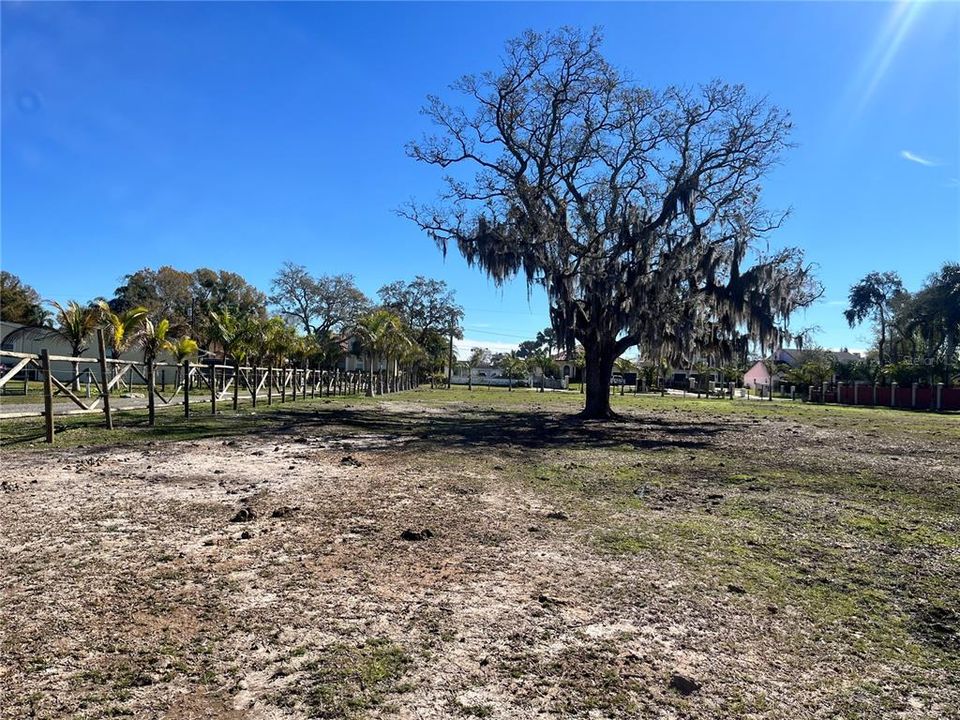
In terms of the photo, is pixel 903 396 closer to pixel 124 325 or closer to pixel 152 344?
pixel 152 344

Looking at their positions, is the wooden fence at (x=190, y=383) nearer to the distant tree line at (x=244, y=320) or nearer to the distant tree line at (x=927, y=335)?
the distant tree line at (x=244, y=320)

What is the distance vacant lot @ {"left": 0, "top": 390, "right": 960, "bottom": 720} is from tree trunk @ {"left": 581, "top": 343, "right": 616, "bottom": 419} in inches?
557

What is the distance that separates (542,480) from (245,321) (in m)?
25.6

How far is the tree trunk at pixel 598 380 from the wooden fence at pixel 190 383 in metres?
12.9

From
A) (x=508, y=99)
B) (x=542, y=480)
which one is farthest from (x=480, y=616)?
(x=508, y=99)

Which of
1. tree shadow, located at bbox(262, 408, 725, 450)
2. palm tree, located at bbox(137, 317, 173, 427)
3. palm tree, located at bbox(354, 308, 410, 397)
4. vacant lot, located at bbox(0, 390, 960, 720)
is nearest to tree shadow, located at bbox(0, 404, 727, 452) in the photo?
tree shadow, located at bbox(262, 408, 725, 450)

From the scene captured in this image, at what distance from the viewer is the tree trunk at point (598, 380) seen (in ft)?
75.6

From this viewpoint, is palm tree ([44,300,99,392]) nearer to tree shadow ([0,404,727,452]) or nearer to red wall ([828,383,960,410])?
tree shadow ([0,404,727,452])

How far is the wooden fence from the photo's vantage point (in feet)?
39.6

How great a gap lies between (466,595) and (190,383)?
26805 mm

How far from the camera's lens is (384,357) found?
46.1 metres

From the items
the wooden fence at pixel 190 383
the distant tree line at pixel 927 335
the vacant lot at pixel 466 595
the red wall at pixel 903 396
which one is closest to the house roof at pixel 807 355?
the distant tree line at pixel 927 335

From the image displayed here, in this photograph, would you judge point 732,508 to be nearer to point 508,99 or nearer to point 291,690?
point 291,690

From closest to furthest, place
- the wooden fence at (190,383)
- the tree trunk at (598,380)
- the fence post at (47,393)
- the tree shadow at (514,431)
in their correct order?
the fence post at (47,393) < the wooden fence at (190,383) < the tree shadow at (514,431) < the tree trunk at (598,380)
